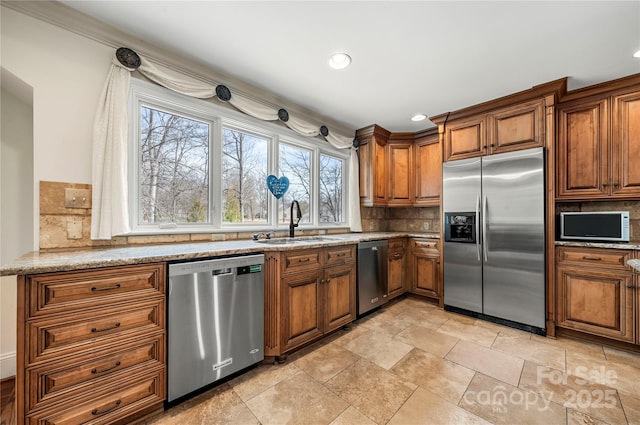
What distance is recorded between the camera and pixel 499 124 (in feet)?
9.00

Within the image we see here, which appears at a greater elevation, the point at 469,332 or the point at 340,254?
the point at 340,254

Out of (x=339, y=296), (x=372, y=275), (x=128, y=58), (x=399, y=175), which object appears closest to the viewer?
(x=128, y=58)

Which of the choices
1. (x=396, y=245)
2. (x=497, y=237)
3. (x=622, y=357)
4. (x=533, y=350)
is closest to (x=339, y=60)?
(x=396, y=245)

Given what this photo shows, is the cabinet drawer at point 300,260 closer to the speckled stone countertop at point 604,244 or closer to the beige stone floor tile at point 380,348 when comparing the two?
the beige stone floor tile at point 380,348

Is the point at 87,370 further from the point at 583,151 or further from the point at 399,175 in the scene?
the point at 583,151

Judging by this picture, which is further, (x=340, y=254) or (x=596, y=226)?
(x=340, y=254)

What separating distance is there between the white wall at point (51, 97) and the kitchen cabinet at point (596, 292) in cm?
414

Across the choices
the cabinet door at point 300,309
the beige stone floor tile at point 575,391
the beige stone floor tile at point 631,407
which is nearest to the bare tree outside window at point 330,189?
the cabinet door at point 300,309

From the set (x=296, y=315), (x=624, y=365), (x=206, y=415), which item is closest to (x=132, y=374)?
(x=206, y=415)

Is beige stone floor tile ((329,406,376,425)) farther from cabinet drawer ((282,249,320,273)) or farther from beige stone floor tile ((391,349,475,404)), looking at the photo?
cabinet drawer ((282,249,320,273))

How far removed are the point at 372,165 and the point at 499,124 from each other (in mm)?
1530

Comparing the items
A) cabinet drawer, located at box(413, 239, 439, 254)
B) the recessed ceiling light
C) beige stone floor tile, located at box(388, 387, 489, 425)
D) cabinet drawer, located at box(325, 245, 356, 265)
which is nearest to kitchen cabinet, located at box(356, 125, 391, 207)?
cabinet drawer, located at box(413, 239, 439, 254)

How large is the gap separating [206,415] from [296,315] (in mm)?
853

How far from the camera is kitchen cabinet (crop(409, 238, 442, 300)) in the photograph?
10.7 ft
